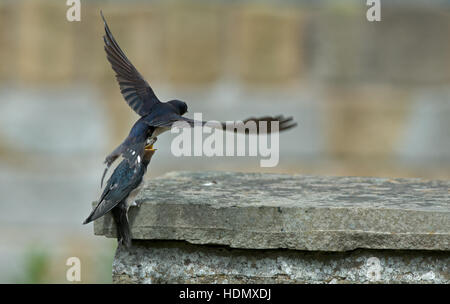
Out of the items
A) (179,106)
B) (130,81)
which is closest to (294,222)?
(179,106)

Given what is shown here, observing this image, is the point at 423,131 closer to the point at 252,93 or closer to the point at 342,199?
the point at 252,93

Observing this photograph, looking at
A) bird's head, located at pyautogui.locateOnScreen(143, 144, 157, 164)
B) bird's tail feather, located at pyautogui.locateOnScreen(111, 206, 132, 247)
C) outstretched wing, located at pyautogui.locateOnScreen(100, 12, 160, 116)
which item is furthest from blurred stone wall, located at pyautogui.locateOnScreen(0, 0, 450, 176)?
bird's tail feather, located at pyautogui.locateOnScreen(111, 206, 132, 247)

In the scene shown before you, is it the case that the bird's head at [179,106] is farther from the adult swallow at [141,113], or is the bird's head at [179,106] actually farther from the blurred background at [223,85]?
the blurred background at [223,85]

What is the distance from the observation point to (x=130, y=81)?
107 inches

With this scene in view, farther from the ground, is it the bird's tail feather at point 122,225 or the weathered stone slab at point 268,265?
the bird's tail feather at point 122,225

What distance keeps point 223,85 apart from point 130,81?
69.4 inches

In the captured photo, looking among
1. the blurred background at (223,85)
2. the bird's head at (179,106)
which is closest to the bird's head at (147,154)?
the bird's head at (179,106)

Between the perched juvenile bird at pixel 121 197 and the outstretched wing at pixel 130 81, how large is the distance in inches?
13.9

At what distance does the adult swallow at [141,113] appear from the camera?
241cm

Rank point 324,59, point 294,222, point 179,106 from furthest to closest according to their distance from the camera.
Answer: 1. point 324,59
2. point 179,106
3. point 294,222

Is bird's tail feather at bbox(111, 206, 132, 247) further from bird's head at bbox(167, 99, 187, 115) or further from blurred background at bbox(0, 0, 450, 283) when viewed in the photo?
blurred background at bbox(0, 0, 450, 283)

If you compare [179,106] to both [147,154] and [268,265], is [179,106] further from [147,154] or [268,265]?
[268,265]

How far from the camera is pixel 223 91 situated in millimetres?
4422
